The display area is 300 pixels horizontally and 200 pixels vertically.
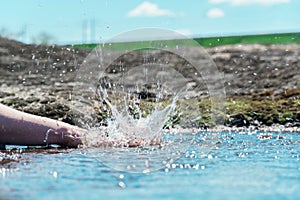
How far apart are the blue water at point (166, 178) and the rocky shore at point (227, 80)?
265 centimetres

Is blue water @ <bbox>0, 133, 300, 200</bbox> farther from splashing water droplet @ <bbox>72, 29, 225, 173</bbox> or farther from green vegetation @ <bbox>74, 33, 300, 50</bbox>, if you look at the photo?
green vegetation @ <bbox>74, 33, 300, 50</bbox>

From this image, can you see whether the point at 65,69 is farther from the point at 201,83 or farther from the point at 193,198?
the point at 193,198

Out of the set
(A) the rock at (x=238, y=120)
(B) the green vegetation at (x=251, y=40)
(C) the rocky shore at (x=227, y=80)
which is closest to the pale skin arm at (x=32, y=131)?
(C) the rocky shore at (x=227, y=80)

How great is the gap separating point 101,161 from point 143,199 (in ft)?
3.38

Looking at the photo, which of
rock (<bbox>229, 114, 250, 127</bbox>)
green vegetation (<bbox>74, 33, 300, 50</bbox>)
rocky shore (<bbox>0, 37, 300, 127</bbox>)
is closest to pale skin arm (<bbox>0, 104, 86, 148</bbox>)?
rocky shore (<bbox>0, 37, 300, 127</bbox>)

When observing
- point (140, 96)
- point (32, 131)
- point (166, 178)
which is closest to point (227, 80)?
point (140, 96)

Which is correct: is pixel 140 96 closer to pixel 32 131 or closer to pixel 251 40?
pixel 32 131

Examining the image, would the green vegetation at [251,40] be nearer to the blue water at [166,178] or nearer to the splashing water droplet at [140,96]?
the splashing water droplet at [140,96]

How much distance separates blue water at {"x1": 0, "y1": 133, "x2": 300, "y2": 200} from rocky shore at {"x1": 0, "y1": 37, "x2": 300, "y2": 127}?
2651mm

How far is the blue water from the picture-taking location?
231 cm

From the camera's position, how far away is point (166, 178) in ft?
8.68

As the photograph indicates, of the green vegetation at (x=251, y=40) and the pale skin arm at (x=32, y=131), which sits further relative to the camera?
the green vegetation at (x=251, y=40)

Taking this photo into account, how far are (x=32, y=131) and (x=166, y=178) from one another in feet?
5.84

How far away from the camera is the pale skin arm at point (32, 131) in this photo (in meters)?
4.09
